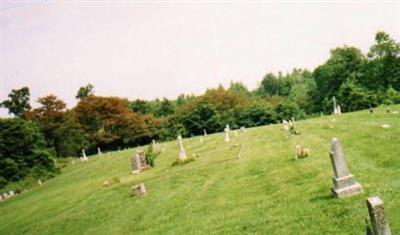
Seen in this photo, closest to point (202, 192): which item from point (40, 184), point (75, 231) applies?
point (75, 231)

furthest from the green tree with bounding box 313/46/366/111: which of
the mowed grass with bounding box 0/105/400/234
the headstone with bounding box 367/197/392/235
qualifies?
the headstone with bounding box 367/197/392/235

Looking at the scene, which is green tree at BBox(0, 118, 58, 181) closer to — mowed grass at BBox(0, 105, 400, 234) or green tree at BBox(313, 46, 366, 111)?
mowed grass at BBox(0, 105, 400, 234)

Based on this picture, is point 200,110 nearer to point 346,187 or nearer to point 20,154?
point 20,154

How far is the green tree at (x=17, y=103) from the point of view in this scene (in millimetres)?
70250

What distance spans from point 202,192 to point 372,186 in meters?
7.17

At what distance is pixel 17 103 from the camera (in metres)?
70.5

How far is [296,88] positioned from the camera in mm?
102875

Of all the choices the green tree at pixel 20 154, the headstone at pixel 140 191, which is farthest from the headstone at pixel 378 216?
the green tree at pixel 20 154

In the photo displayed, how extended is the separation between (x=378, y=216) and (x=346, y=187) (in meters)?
4.65

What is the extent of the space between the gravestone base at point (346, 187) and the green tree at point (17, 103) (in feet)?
227

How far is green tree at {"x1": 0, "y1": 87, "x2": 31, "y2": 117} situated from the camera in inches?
2766

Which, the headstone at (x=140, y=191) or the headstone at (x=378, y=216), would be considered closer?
the headstone at (x=378, y=216)

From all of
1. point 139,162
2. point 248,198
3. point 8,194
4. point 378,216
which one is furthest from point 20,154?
point 378,216

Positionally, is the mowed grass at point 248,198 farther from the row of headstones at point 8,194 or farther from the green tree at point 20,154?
the green tree at point 20,154
